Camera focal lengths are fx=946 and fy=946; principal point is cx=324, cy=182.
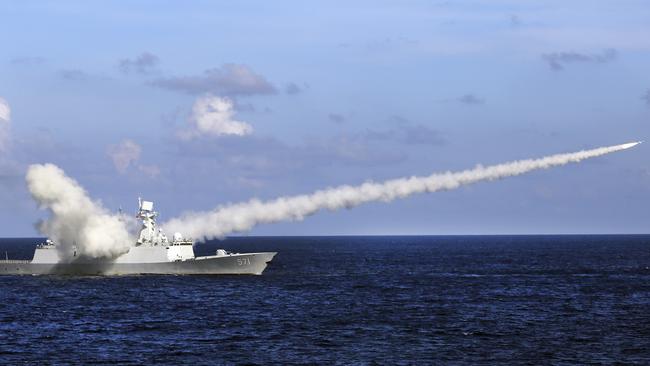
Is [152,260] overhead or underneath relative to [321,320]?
overhead

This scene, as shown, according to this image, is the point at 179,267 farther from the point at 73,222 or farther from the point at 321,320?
the point at 321,320

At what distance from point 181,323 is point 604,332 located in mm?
27401

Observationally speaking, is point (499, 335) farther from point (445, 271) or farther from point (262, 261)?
point (445, 271)

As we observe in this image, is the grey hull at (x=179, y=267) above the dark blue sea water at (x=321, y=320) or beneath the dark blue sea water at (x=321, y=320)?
above

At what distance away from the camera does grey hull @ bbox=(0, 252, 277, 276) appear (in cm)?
9844

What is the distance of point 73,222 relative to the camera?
10088 centimetres

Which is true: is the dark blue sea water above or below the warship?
below

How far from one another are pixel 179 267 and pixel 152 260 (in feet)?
9.58

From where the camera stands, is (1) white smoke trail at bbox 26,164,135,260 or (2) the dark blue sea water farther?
(1) white smoke trail at bbox 26,164,135,260

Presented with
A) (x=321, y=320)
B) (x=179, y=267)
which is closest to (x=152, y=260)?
(x=179, y=267)

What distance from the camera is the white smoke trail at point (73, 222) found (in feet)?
324

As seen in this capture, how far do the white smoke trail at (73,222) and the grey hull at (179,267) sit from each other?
6.30ft

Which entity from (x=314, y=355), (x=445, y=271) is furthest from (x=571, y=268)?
(x=314, y=355)

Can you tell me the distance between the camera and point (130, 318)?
66375mm
